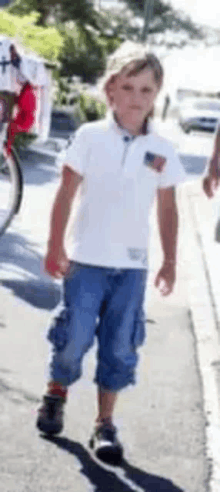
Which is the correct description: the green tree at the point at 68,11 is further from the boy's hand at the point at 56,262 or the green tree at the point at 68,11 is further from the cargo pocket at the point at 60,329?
the boy's hand at the point at 56,262

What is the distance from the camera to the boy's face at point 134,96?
4191mm

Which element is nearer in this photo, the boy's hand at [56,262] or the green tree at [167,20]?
the boy's hand at [56,262]

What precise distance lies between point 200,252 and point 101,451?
5.44 meters

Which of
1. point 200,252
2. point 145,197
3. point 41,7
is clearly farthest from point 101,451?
point 41,7

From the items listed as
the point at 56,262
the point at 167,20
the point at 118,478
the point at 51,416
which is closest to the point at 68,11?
the point at 167,20

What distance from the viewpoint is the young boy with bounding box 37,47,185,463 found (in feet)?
13.8

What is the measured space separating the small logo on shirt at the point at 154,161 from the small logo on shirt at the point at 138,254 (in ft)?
0.99

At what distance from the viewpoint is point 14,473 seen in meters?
4.11

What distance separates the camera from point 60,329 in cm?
439

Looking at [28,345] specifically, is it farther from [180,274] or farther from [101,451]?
[180,274]

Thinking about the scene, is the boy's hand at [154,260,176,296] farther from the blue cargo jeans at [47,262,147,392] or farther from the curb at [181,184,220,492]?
the curb at [181,184,220,492]

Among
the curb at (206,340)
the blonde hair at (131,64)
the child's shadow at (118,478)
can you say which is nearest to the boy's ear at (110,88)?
the blonde hair at (131,64)

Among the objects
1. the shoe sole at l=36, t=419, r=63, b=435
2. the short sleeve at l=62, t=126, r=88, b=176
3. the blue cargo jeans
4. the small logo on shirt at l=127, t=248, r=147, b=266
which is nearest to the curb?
the blue cargo jeans

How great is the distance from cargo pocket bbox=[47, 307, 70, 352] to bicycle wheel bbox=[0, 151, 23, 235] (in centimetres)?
325
